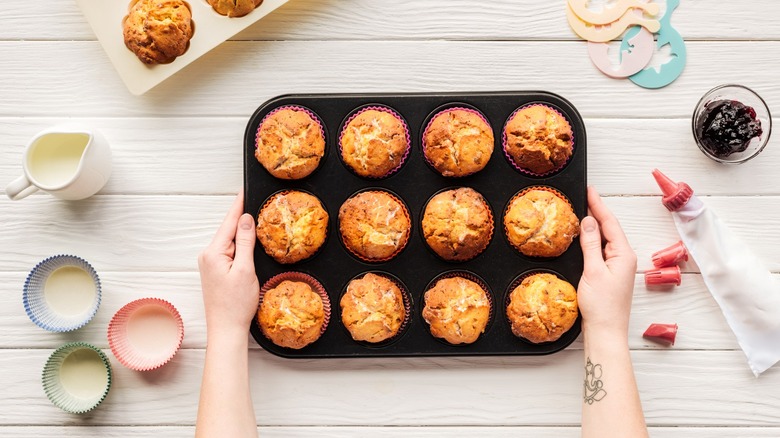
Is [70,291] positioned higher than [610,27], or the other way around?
[610,27]

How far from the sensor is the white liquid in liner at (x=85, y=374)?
289 cm

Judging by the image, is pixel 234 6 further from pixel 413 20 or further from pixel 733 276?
pixel 733 276

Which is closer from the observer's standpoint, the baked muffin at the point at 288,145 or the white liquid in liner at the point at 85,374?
the baked muffin at the point at 288,145

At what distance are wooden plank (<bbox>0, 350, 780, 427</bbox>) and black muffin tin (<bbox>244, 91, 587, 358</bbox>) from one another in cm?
20

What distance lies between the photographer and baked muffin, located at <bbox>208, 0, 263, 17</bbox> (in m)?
2.80

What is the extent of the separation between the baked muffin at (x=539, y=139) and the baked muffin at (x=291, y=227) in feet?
2.99

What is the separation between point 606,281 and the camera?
2.68 meters

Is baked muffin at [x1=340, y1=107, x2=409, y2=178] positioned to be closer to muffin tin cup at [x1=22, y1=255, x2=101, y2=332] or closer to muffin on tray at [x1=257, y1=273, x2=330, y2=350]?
muffin on tray at [x1=257, y1=273, x2=330, y2=350]

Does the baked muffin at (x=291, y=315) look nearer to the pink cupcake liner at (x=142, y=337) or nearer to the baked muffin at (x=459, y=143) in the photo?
the pink cupcake liner at (x=142, y=337)

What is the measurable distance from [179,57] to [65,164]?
2.36 ft

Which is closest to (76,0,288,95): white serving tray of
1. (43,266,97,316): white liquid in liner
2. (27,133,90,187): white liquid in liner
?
(27,133,90,187): white liquid in liner

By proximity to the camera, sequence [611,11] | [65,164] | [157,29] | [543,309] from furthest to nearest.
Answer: [611,11] < [65,164] < [157,29] < [543,309]

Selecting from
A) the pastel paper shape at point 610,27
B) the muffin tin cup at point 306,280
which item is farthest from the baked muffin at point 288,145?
the pastel paper shape at point 610,27

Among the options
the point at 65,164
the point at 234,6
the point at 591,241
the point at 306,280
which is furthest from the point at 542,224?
the point at 65,164
